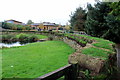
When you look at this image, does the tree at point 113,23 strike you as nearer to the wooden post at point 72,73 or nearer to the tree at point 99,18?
the tree at point 99,18

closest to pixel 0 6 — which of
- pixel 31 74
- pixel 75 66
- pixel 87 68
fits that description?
pixel 75 66

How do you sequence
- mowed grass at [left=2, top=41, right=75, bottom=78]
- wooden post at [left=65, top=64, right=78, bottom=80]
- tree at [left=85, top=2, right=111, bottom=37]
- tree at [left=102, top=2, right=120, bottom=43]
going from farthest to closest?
tree at [left=85, top=2, right=111, bottom=37] < tree at [left=102, top=2, right=120, bottom=43] < mowed grass at [left=2, top=41, right=75, bottom=78] < wooden post at [left=65, top=64, right=78, bottom=80]

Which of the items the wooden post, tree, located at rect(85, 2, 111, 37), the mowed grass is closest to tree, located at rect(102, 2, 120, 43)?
tree, located at rect(85, 2, 111, 37)

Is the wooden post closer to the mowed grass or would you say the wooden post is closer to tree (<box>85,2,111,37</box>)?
the mowed grass

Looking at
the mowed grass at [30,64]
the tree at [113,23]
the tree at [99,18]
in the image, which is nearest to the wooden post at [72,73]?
the mowed grass at [30,64]

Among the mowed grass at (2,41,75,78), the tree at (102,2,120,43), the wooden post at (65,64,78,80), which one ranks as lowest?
the mowed grass at (2,41,75,78)

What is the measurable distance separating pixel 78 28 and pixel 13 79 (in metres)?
16.3

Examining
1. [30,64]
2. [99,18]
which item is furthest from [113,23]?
[30,64]

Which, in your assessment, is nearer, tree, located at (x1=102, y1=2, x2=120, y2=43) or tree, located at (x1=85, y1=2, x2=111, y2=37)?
tree, located at (x1=102, y1=2, x2=120, y2=43)

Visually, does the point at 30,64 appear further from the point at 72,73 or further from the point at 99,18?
the point at 99,18

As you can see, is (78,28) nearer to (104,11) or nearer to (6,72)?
(104,11)

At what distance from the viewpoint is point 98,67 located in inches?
77.2

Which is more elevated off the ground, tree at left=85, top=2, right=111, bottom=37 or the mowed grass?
tree at left=85, top=2, right=111, bottom=37

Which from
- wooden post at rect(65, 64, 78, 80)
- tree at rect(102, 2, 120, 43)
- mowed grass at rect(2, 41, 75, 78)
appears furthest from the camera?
tree at rect(102, 2, 120, 43)
